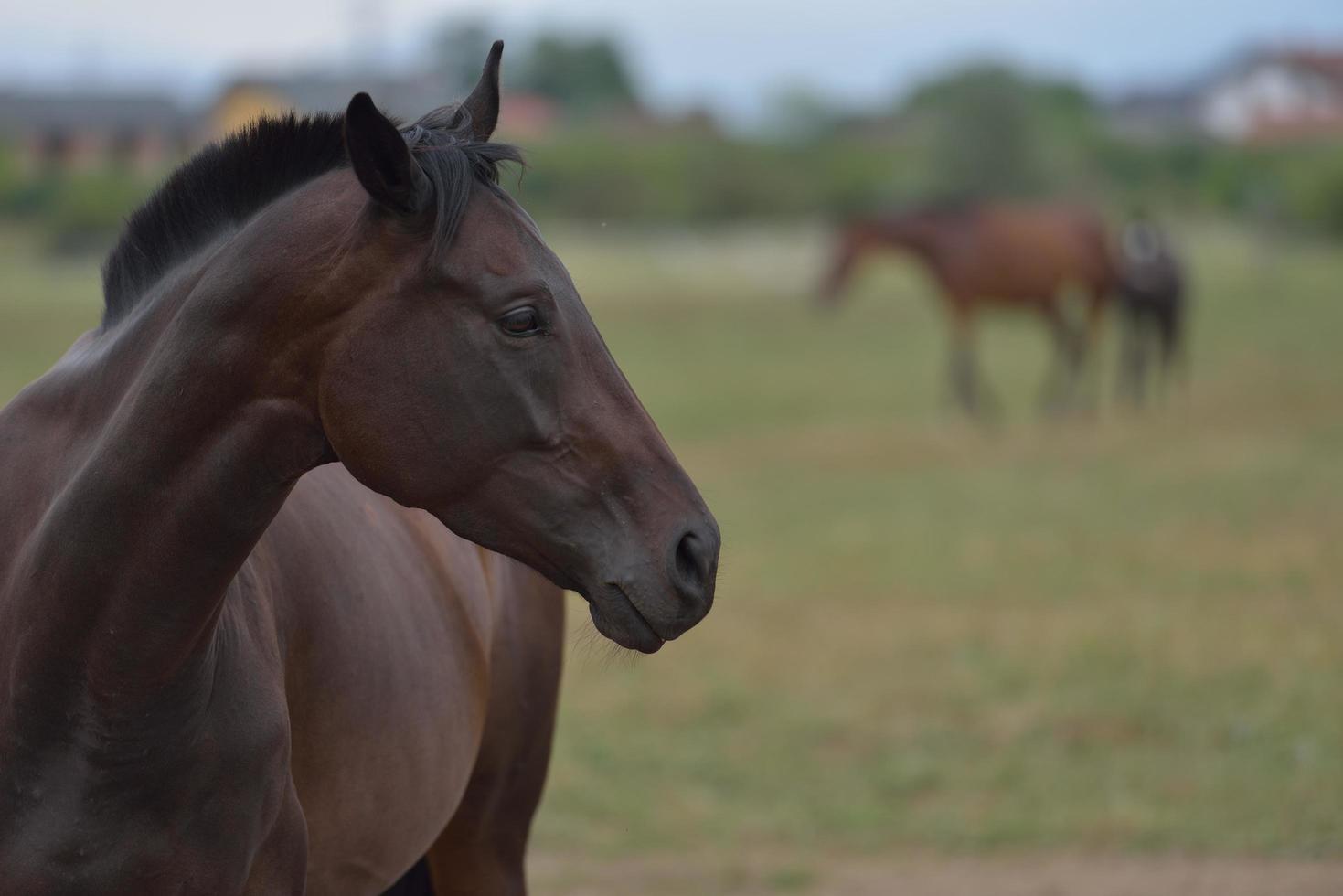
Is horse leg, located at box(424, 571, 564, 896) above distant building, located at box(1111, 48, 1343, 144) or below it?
below

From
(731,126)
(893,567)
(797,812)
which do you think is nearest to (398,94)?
(731,126)

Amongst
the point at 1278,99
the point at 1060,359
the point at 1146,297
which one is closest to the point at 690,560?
the point at 1060,359

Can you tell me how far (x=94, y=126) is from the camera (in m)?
53.2

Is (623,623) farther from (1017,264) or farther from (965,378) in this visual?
(1017,264)

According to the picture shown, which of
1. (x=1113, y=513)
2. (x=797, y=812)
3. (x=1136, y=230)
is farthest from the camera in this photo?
(x=1136, y=230)

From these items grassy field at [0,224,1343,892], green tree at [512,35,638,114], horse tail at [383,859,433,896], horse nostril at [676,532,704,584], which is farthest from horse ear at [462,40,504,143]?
green tree at [512,35,638,114]

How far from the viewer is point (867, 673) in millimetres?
7406

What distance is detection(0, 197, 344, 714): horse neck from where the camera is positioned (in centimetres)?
197

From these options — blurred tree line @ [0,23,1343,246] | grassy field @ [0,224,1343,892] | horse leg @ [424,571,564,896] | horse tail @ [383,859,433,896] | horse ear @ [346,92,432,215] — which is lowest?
grassy field @ [0,224,1343,892]

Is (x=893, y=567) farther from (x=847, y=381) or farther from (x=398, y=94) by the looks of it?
(x=398, y=94)

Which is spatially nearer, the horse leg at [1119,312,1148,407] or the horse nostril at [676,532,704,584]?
the horse nostril at [676,532,704,584]

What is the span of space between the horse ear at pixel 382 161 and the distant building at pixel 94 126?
4155cm

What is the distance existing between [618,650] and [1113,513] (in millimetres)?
9633

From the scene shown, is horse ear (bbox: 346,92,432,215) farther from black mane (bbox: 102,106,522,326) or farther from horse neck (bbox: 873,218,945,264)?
horse neck (bbox: 873,218,945,264)
